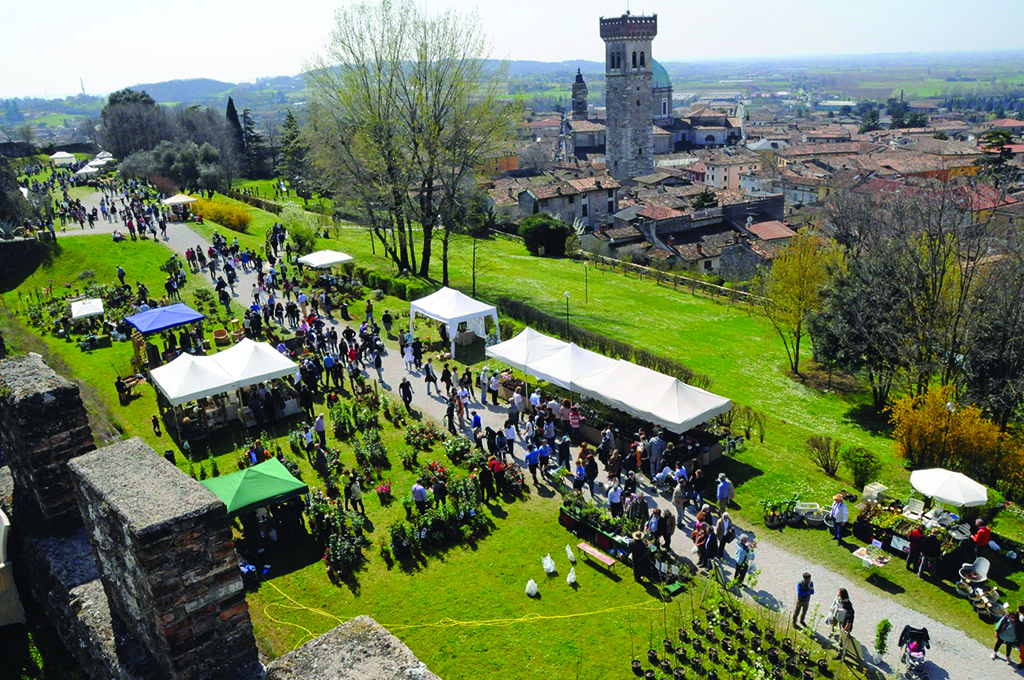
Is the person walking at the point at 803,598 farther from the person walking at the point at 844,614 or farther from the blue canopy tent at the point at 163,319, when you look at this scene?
the blue canopy tent at the point at 163,319

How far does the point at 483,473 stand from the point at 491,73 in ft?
74.7

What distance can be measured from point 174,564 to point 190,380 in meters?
14.1

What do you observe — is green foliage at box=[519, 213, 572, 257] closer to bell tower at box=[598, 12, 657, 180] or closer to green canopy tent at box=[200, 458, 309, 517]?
green canopy tent at box=[200, 458, 309, 517]

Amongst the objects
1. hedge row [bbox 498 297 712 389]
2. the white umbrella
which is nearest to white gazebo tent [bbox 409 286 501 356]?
hedge row [bbox 498 297 712 389]

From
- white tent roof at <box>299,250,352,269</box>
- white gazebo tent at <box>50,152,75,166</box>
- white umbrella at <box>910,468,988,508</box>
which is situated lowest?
white umbrella at <box>910,468,988,508</box>

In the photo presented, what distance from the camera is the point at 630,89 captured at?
90250mm

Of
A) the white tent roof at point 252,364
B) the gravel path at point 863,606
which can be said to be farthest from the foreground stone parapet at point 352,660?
the white tent roof at point 252,364

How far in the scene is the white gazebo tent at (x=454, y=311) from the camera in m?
24.3

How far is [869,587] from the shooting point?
12.9m

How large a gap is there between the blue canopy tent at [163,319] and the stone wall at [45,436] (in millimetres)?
15035

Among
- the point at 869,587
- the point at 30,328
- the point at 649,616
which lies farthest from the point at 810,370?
the point at 30,328

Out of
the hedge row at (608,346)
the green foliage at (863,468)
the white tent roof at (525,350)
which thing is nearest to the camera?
the green foliage at (863,468)

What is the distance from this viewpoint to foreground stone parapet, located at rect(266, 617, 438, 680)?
19.0ft

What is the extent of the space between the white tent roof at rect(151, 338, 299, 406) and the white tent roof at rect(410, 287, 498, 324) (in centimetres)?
604
